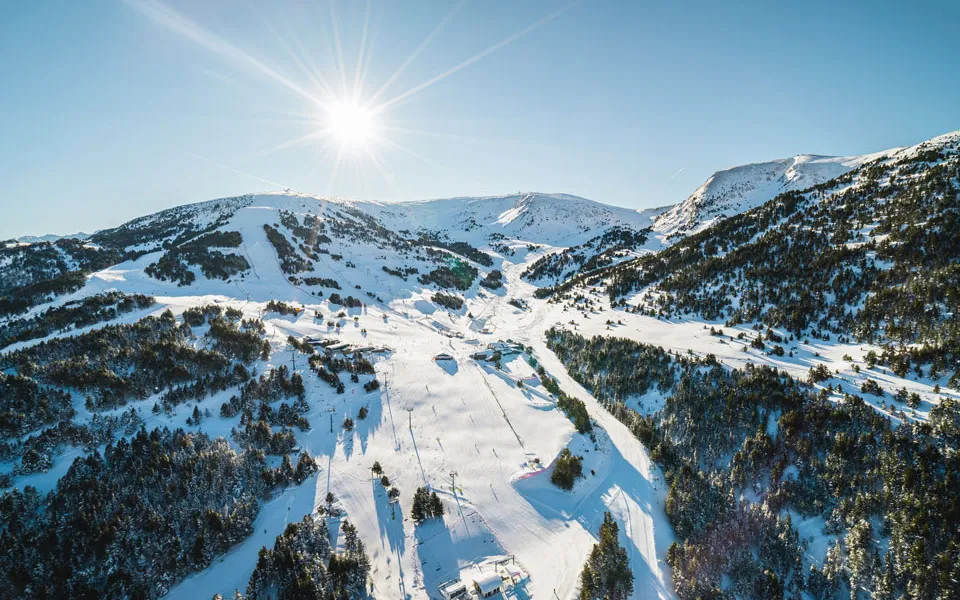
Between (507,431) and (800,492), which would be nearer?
(800,492)

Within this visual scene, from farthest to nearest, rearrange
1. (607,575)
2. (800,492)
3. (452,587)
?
(800,492) → (607,575) → (452,587)

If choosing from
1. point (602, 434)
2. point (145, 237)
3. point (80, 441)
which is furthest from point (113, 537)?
point (145, 237)

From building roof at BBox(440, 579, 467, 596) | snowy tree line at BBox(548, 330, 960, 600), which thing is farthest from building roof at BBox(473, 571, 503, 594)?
snowy tree line at BBox(548, 330, 960, 600)

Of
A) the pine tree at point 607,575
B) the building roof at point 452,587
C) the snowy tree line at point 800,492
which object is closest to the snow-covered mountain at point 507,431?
the snowy tree line at point 800,492

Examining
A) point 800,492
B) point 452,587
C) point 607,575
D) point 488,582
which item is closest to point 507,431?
point 488,582

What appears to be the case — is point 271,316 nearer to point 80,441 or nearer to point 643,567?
point 80,441

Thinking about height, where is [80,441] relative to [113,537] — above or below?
above

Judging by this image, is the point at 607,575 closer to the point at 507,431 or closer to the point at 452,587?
the point at 452,587

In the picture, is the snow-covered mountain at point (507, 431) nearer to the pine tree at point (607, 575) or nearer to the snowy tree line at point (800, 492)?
the snowy tree line at point (800, 492)
